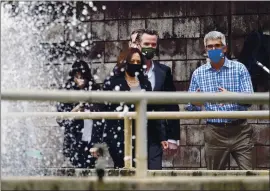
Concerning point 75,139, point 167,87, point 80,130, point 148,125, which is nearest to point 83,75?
point 80,130

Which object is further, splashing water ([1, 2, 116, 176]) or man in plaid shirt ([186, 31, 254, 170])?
man in plaid shirt ([186, 31, 254, 170])

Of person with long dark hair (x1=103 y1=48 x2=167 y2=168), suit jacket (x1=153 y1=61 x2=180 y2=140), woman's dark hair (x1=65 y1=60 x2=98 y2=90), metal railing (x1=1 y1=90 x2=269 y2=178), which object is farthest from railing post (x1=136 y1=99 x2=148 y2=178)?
woman's dark hair (x1=65 y1=60 x2=98 y2=90)

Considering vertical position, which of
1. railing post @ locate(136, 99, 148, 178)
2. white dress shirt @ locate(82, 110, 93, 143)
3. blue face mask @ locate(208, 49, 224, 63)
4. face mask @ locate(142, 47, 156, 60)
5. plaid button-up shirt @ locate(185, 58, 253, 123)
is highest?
face mask @ locate(142, 47, 156, 60)

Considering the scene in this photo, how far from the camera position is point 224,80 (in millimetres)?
8375

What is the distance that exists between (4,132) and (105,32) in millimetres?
4017

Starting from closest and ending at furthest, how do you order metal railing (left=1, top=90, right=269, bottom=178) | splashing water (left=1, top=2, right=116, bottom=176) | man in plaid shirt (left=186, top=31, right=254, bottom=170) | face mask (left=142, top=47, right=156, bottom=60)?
metal railing (left=1, top=90, right=269, bottom=178) → splashing water (left=1, top=2, right=116, bottom=176) → man in plaid shirt (left=186, top=31, right=254, bottom=170) → face mask (left=142, top=47, right=156, bottom=60)

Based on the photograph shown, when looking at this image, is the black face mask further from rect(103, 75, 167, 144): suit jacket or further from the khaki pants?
the khaki pants

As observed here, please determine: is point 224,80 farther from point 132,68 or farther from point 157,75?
point 132,68

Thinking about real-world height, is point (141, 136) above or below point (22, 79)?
below

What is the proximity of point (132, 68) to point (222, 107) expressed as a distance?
88cm

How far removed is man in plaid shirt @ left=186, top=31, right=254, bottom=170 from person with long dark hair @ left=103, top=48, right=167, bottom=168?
42 centimetres

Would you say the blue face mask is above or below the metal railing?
above

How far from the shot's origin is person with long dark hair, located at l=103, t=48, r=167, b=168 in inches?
326

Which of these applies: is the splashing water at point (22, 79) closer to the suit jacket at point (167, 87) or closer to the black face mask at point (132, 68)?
the black face mask at point (132, 68)
